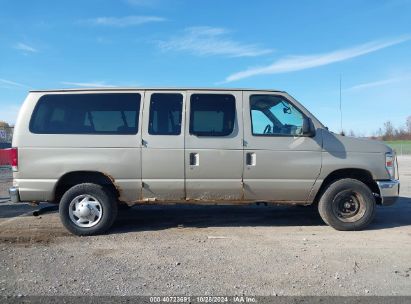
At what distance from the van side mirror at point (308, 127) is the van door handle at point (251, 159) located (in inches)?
33.6

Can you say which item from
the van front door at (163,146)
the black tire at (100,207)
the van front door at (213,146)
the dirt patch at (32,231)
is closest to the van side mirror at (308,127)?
the van front door at (213,146)

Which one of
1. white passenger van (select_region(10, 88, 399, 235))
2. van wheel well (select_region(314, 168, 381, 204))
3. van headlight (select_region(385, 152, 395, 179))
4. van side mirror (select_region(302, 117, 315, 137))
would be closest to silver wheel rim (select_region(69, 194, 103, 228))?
white passenger van (select_region(10, 88, 399, 235))

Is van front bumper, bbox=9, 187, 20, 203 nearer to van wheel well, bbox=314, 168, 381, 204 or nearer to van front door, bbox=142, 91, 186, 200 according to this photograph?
van front door, bbox=142, 91, 186, 200

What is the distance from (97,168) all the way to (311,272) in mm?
3469

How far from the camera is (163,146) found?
6.33 metres

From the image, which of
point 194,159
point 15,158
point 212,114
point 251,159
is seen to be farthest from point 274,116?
point 15,158

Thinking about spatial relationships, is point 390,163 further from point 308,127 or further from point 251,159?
point 251,159

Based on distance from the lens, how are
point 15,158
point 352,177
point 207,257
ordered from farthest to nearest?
point 352,177
point 15,158
point 207,257

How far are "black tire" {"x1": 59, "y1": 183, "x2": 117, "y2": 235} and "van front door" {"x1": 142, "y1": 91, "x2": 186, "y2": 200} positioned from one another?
23.4 inches

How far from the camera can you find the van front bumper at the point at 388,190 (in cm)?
642

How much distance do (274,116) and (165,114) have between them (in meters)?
1.72

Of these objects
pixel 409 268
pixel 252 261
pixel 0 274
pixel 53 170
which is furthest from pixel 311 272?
pixel 53 170

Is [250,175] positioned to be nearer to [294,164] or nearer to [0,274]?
[294,164]

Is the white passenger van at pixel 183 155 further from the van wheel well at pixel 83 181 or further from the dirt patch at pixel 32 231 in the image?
the dirt patch at pixel 32 231
